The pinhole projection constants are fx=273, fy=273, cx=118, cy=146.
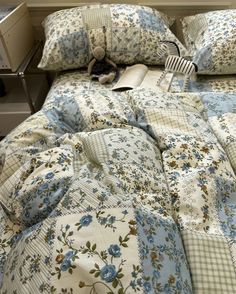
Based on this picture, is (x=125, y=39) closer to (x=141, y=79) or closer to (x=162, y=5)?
(x=141, y=79)

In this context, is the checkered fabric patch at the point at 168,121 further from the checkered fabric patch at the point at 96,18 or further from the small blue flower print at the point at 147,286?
the checkered fabric patch at the point at 96,18


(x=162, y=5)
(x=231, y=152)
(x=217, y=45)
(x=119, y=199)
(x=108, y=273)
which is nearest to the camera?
(x=108, y=273)

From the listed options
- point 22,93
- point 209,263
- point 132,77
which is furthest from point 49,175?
point 22,93

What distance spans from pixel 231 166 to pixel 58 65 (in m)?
1.10

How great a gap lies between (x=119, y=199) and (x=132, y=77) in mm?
1013

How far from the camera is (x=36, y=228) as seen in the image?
59cm

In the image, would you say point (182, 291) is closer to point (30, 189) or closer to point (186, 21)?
point (30, 189)

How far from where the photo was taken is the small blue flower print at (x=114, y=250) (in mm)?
496

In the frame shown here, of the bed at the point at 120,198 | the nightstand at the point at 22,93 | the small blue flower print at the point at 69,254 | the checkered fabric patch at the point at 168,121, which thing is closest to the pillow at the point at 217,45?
the bed at the point at 120,198

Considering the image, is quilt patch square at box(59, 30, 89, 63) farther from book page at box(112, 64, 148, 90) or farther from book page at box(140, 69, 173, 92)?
book page at box(140, 69, 173, 92)

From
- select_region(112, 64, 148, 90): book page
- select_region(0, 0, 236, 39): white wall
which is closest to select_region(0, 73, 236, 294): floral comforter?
select_region(112, 64, 148, 90): book page

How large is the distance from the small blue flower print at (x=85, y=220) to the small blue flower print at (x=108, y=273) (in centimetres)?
9

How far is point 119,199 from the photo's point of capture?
590mm

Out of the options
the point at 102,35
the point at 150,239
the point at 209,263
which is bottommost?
the point at 209,263
